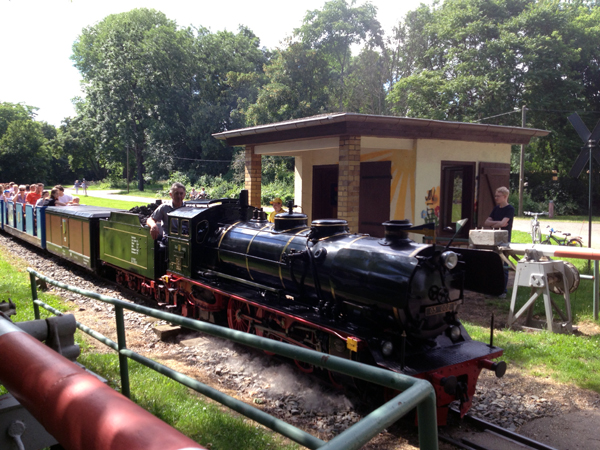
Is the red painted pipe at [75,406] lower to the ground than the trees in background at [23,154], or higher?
lower

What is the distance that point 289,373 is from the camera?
567 cm

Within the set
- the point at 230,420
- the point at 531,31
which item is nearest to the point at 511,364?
the point at 230,420

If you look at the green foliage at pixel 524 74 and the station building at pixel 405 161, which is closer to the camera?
the station building at pixel 405 161

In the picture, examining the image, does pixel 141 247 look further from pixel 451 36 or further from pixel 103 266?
pixel 451 36

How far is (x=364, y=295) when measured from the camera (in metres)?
4.69

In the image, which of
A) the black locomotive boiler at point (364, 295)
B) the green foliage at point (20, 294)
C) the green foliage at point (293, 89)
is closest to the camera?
the black locomotive boiler at point (364, 295)

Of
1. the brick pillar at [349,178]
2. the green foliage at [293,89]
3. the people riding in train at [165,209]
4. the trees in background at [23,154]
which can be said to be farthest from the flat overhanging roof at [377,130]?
the trees in background at [23,154]

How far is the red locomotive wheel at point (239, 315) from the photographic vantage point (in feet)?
20.9

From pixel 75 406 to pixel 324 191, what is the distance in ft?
38.9

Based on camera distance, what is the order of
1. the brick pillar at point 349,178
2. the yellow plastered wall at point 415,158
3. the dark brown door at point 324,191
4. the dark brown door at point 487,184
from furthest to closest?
the dark brown door at point 324,191, the dark brown door at point 487,184, the yellow plastered wall at point 415,158, the brick pillar at point 349,178

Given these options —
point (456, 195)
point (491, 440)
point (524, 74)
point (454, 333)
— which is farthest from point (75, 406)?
point (524, 74)

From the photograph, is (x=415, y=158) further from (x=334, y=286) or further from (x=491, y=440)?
(x=491, y=440)

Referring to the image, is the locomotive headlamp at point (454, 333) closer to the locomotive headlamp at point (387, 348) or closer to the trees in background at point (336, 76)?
the locomotive headlamp at point (387, 348)

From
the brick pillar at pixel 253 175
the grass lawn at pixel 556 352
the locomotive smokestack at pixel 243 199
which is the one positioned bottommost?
the grass lawn at pixel 556 352
